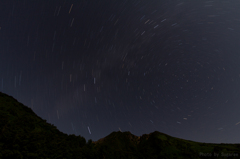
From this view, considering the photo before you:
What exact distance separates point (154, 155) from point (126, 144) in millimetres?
12693

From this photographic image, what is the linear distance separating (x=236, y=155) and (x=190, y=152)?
7260 millimetres

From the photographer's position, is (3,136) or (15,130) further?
(15,130)

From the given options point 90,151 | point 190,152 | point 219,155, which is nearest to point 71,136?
point 90,151

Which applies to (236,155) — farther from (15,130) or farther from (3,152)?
(15,130)

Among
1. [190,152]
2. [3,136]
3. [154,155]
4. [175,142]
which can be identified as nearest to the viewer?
[3,136]

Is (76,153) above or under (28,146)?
under

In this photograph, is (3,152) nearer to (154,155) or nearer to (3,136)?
(3,136)

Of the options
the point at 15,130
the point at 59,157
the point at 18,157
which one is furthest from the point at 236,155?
the point at 15,130

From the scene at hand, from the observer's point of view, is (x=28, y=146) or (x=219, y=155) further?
(x=219, y=155)

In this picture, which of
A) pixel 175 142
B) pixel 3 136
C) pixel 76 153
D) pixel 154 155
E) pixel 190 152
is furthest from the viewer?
pixel 175 142

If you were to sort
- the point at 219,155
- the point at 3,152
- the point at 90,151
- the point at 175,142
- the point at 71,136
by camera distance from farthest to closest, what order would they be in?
the point at 175,142 → the point at 219,155 → the point at 71,136 → the point at 90,151 → the point at 3,152

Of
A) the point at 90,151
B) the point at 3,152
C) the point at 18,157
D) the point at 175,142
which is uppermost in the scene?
the point at 3,152

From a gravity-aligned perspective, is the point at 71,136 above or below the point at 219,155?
above

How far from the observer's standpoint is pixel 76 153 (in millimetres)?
12656
